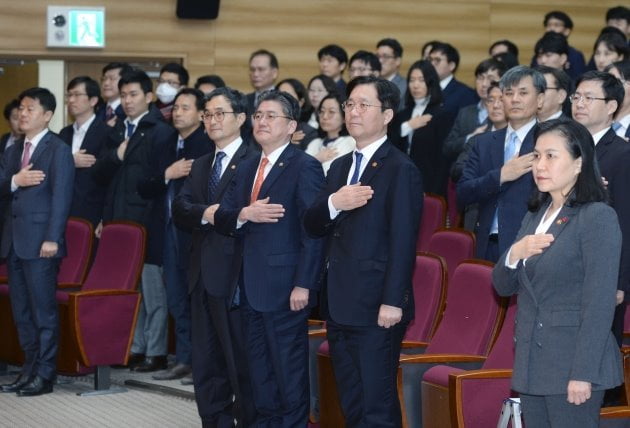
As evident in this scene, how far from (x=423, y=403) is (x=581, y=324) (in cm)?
119

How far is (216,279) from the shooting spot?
5.08 m

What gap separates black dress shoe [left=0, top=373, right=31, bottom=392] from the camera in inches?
264

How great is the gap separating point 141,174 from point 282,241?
2.34 m

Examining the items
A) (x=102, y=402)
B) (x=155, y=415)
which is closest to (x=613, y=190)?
(x=155, y=415)

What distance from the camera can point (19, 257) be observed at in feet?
21.9

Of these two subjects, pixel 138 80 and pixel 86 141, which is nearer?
pixel 138 80

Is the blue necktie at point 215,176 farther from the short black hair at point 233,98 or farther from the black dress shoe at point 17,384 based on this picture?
the black dress shoe at point 17,384

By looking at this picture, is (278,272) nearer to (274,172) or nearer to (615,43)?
(274,172)

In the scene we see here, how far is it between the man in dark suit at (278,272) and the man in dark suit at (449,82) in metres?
3.04

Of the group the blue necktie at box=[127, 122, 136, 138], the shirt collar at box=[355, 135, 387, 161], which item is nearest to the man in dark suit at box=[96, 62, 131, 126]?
the blue necktie at box=[127, 122, 136, 138]

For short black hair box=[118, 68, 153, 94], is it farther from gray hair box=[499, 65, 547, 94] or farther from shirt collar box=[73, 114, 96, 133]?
gray hair box=[499, 65, 547, 94]

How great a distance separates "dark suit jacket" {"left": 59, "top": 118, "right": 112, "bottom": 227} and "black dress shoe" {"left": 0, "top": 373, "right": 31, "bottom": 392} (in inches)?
46.9

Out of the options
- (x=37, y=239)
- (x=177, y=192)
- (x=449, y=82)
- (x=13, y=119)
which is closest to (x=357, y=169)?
(x=177, y=192)

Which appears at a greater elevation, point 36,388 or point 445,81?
point 445,81
